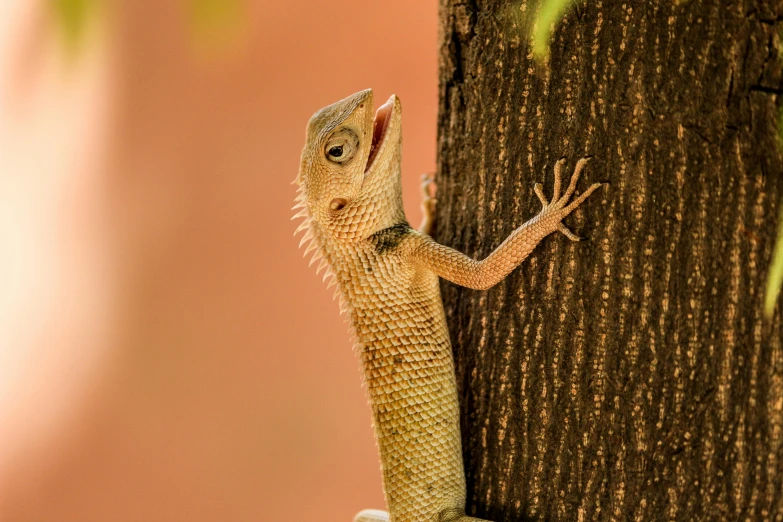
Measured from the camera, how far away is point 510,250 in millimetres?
2029

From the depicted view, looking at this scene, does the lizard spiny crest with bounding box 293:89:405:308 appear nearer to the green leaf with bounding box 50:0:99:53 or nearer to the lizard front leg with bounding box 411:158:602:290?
the lizard front leg with bounding box 411:158:602:290

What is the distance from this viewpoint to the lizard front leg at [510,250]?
1920mm

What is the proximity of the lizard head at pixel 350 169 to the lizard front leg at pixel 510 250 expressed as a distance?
0.29 m

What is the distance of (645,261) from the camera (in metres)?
1.80

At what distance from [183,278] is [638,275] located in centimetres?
510

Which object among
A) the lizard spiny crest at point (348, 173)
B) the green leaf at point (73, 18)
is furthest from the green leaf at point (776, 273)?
the green leaf at point (73, 18)

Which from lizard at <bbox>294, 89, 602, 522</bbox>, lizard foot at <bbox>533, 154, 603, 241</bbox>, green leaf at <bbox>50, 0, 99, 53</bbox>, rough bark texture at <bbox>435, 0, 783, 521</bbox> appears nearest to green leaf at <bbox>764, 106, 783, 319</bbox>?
rough bark texture at <bbox>435, 0, 783, 521</bbox>

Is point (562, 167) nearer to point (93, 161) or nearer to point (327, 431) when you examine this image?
point (327, 431)

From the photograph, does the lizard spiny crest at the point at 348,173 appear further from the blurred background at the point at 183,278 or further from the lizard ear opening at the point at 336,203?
the blurred background at the point at 183,278

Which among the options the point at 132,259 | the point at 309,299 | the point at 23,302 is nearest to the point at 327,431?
the point at 309,299

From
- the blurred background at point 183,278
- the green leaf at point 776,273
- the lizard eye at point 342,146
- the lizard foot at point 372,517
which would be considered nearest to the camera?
the green leaf at point 776,273

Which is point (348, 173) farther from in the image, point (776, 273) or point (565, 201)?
point (776, 273)

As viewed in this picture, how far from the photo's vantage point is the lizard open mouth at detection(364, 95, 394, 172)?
2.52m

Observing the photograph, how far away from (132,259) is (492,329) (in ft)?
15.8
